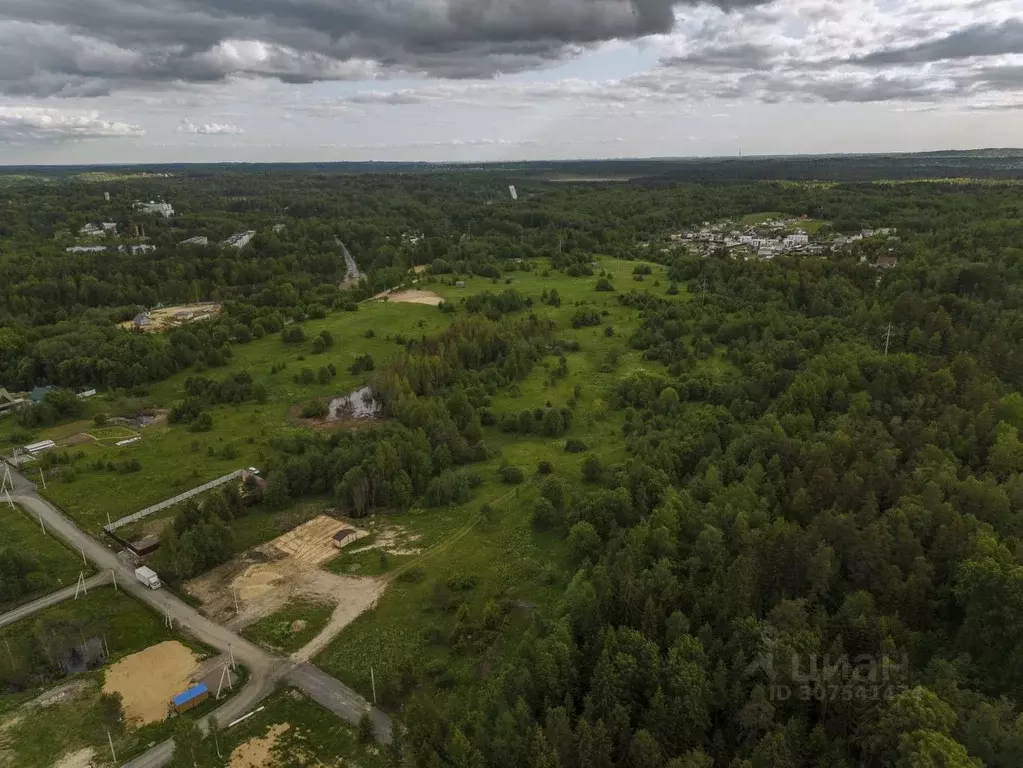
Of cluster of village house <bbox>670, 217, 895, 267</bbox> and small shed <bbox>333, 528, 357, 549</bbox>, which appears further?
cluster of village house <bbox>670, 217, 895, 267</bbox>

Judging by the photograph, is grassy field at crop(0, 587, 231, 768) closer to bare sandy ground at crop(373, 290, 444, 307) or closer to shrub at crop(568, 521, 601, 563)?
shrub at crop(568, 521, 601, 563)

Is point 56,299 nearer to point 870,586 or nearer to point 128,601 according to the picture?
point 128,601

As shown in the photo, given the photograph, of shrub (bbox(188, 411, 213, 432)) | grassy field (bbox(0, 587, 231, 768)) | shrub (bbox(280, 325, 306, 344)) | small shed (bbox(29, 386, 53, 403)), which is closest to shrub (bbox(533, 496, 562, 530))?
grassy field (bbox(0, 587, 231, 768))

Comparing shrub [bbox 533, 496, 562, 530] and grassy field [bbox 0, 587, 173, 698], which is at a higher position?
shrub [bbox 533, 496, 562, 530]

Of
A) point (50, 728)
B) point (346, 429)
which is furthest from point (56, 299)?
point (50, 728)

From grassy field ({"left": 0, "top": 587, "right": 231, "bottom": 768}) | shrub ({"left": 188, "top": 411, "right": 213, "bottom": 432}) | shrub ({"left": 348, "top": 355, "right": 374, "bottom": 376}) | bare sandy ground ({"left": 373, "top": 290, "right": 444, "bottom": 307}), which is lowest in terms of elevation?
grassy field ({"left": 0, "top": 587, "right": 231, "bottom": 768})

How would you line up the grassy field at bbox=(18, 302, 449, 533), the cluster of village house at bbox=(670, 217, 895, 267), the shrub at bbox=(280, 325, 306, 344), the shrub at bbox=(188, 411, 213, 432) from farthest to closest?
the cluster of village house at bbox=(670, 217, 895, 267)
the shrub at bbox=(280, 325, 306, 344)
the shrub at bbox=(188, 411, 213, 432)
the grassy field at bbox=(18, 302, 449, 533)
